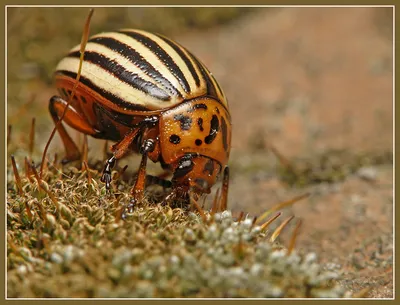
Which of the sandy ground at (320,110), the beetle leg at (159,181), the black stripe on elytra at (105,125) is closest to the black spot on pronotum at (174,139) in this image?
the beetle leg at (159,181)

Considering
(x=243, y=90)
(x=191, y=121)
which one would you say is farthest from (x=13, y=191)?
(x=243, y=90)

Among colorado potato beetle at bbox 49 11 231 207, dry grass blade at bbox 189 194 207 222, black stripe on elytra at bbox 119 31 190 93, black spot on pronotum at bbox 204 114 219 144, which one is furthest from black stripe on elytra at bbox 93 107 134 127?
dry grass blade at bbox 189 194 207 222

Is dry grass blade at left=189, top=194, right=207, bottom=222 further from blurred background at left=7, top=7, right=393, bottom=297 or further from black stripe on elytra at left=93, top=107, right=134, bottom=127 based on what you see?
blurred background at left=7, top=7, right=393, bottom=297

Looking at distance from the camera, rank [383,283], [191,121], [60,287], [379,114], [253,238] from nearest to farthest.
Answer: [60,287] → [253,238] → [191,121] → [383,283] → [379,114]

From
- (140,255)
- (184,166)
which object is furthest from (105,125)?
(140,255)

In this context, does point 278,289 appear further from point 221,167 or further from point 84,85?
point 84,85

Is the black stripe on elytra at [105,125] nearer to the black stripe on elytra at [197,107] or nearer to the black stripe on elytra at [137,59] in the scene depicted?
the black stripe on elytra at [137,59]
